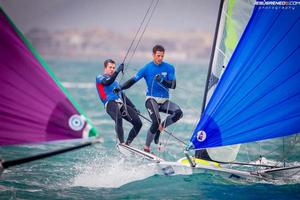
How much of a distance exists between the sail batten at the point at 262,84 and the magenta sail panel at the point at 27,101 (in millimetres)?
2562

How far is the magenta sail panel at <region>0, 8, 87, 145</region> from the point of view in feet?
20.1

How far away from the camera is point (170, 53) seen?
113 meters

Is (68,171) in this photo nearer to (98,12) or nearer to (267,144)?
(267,144)

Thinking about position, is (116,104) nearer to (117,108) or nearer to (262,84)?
(117,108)

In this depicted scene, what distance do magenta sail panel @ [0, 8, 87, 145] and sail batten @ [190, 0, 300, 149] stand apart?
2562 mm

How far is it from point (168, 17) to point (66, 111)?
150m

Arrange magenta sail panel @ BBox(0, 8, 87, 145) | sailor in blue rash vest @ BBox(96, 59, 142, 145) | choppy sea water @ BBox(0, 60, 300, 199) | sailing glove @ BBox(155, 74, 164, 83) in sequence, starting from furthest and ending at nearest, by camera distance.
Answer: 1. sailor in blue rash vest @ BBox(96, 59, 142, 145)
2. sailing glove @ BBox(155, 74, 164, 83)
3. choppy sea water @ BBox(0, 60, 300, 199)
4. magenta sail panel @ BBox(0, 8, 87, 145)

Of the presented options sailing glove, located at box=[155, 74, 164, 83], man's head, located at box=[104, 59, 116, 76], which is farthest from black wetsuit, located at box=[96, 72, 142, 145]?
sailing glove, located at box=[155, 74, 164, 83]

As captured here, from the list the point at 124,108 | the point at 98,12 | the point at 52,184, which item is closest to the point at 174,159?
the point at 124,108

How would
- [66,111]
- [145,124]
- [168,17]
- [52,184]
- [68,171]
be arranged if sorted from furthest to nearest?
[168,17] → [145,124] → [68,171] → [52,184] → [66,111]

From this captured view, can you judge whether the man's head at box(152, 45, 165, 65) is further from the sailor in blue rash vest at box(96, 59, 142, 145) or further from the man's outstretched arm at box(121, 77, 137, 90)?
the sailor in blue rash vest at box(96, 59, 142, 145)

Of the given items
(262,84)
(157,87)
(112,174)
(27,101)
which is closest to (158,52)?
(157,87)

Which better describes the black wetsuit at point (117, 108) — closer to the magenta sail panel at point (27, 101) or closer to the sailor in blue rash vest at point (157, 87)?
the sailor in blue rash vest at point (157, 87)

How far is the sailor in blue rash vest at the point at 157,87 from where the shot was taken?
855cm
